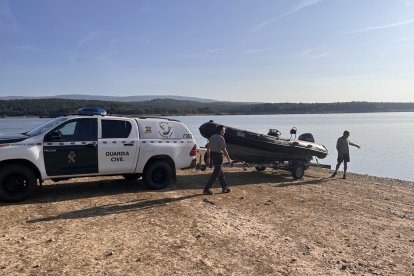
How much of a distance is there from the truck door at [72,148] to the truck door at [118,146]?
0.20 metres

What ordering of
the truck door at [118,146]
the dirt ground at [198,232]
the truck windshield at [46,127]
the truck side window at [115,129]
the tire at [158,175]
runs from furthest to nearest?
the tire at [158,175] < the truck side window at [115,129] < the truck door at [118,146] < the truck windshield at [46,127] < the dirt ground at [198,232]

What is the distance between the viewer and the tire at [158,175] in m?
10.9

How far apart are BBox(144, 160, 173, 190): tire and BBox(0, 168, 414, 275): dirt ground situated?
23 centimetres

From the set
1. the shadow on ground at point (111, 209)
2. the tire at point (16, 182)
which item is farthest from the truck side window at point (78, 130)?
the shadow on ground at point (111, 209)

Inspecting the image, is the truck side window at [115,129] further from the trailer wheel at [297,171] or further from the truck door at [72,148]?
the trailer wheel at [297,171]

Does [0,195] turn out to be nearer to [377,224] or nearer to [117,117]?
[117,117]

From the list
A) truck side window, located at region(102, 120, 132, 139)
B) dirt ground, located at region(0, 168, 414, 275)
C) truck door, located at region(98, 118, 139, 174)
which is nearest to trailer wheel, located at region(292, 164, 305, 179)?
dirt ground, located at region(0, 168, 414, 275)

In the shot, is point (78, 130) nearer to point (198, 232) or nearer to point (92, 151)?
point (92, 151)

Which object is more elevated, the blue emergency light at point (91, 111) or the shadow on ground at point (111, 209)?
the blue emergency light at point (91, 111)

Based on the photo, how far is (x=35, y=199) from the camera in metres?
9.39

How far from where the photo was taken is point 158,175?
11.1m

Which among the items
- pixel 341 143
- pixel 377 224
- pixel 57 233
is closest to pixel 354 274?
pixel 377 224

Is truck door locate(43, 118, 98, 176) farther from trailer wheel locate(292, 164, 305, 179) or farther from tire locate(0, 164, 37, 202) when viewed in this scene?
trailer wheel locate(292, 164, 305, 179)

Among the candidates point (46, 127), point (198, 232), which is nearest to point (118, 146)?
point (46, 127)
